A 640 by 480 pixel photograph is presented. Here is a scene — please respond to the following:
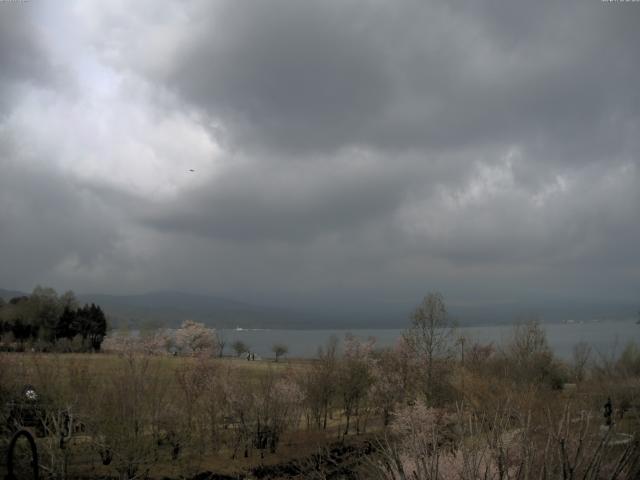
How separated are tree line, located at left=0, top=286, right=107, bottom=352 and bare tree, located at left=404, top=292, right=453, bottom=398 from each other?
265 ft

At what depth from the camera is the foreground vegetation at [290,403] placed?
101 feet

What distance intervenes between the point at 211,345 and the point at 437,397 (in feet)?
229

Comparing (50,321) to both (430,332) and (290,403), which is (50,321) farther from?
(430,332)

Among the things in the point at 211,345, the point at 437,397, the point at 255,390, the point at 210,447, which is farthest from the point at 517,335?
the point at 211,345

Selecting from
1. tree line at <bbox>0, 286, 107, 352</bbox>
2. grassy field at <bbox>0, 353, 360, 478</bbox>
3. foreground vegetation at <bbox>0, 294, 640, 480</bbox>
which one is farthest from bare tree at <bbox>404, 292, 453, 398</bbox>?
tree line at <bbox>0, 286, 107, 352</bbox>

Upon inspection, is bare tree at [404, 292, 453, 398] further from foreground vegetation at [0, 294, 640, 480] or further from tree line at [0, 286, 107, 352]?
tree line at [0, 286, 107, 352]

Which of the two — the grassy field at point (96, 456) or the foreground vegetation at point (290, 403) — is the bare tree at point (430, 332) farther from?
the grassy field at point (96, 456)

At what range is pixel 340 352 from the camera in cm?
5994

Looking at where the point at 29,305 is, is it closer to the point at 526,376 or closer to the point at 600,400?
the point at 526,376

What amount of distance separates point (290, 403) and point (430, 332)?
14.1 m

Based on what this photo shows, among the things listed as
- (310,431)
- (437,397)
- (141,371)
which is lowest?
(310,431)

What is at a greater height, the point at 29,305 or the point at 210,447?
the point at 29,305

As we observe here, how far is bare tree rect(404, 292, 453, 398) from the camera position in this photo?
47688 millimetres

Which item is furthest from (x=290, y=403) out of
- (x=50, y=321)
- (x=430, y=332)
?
(x=50, y=321)
